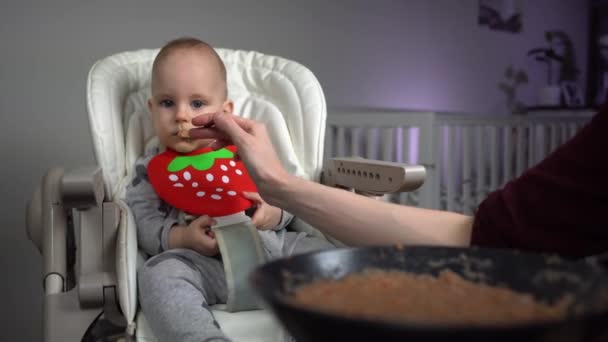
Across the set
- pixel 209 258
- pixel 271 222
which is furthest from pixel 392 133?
pixel 209 258

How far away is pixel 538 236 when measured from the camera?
2.60 feet

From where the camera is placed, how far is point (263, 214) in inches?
54.2

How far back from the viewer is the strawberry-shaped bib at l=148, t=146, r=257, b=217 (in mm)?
1404

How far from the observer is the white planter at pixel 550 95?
330 cm

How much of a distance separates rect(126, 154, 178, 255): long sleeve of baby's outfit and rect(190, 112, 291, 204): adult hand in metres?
0.33

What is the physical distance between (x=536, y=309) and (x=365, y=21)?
2.29 m

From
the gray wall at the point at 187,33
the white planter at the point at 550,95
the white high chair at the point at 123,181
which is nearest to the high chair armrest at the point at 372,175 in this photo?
the white high chair at the point at 123,181

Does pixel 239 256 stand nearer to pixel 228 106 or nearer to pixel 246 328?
pixel 246 328

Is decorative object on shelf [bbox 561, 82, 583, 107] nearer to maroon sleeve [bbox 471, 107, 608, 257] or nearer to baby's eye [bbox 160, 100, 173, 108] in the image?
baby's eye [bbox 160, 100, 173, 108]

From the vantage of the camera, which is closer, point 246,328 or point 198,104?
point 246,328

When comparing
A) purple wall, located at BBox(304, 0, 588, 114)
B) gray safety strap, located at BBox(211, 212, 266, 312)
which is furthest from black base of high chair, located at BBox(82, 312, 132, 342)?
purple wall, located at BBox(304, 0, 588, 114)

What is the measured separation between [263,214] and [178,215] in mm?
202

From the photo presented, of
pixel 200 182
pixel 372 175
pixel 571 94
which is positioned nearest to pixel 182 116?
pixel 200 182

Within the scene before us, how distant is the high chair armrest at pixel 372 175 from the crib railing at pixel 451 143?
0.96 m
